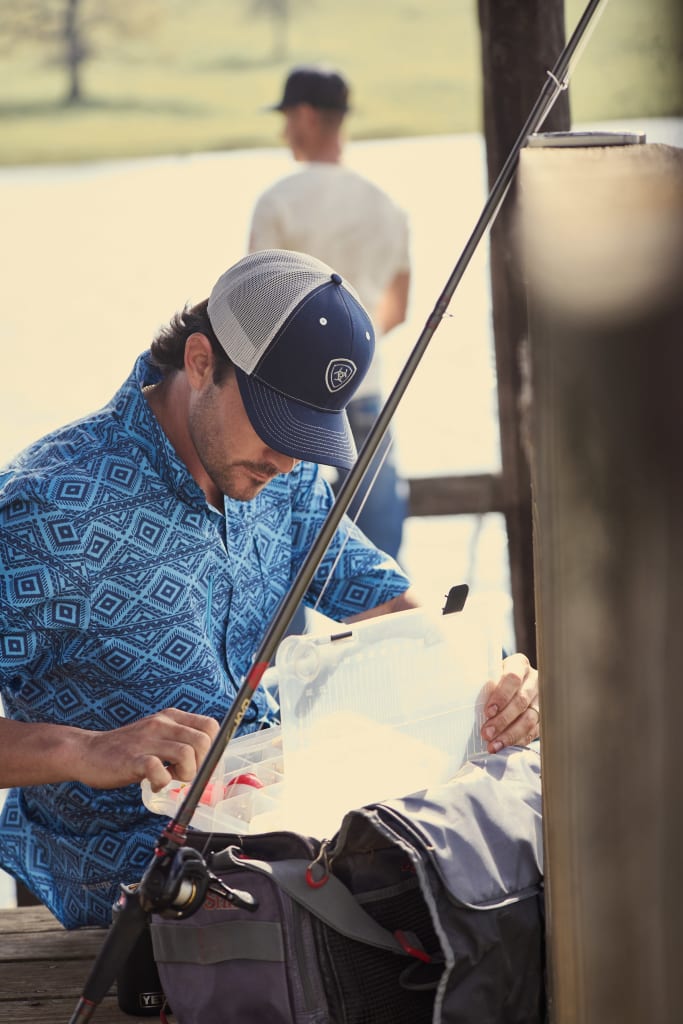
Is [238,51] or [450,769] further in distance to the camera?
[238,51]

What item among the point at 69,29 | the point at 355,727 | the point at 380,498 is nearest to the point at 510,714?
the point at 355,727

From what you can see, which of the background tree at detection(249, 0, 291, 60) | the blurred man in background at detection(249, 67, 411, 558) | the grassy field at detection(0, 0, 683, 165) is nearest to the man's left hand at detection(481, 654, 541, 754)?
the blurred man in background at detection(249, 67, 411, 558)

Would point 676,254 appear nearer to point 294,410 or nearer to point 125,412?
point 294,410

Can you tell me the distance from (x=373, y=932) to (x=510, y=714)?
0.46 metres

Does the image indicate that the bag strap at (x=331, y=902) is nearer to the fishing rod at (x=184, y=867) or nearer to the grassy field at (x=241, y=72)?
the fishing rod at (x=184, y=867)

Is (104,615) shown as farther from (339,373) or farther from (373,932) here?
(373,932)

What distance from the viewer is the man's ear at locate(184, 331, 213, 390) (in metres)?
1.97

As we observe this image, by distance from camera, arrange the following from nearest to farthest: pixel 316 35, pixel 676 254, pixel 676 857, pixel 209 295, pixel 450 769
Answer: pixel 676 254 → pixel 676 857 → pixel 450 769 → pixel 209 295 → pixel 316 35

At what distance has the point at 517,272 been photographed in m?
3.32

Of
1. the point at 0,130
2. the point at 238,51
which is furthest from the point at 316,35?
the point at 0,130

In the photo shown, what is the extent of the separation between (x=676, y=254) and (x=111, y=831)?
4.40 ft

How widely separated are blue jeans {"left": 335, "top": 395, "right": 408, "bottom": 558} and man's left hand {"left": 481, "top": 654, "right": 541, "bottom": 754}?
6.68 feet

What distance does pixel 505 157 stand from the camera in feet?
10.8

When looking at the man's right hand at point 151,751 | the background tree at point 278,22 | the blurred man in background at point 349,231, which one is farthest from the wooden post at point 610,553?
the background tree at point 278,22
